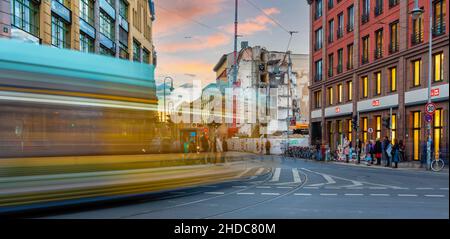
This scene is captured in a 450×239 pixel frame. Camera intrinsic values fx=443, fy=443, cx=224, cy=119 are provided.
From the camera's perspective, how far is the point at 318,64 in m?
46.5

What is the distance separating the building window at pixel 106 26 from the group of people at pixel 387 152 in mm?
21684

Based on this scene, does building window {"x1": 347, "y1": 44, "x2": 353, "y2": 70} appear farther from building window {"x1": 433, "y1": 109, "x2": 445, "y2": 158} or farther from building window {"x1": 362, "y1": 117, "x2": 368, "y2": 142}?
building window {"x1": 433, "y1": 109, "x2": 445, "y2": 158}

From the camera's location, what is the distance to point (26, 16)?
2308 cm

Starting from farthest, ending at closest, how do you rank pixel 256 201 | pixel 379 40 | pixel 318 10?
1. pixel 318 10
2. pixel 256 201
3. pixel 379 40

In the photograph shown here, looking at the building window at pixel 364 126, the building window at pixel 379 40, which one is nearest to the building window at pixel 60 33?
the building window at pixel 379 40

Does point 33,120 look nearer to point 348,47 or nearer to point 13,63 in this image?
point 13,63

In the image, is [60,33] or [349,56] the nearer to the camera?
[60,33]

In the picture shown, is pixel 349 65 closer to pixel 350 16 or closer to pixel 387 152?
pixel 350 16

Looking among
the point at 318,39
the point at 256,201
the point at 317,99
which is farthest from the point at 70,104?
the point at 317,99

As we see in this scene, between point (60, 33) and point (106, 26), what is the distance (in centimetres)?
891

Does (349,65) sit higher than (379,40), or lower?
higher

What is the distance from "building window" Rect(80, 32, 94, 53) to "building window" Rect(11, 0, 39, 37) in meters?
5.67
